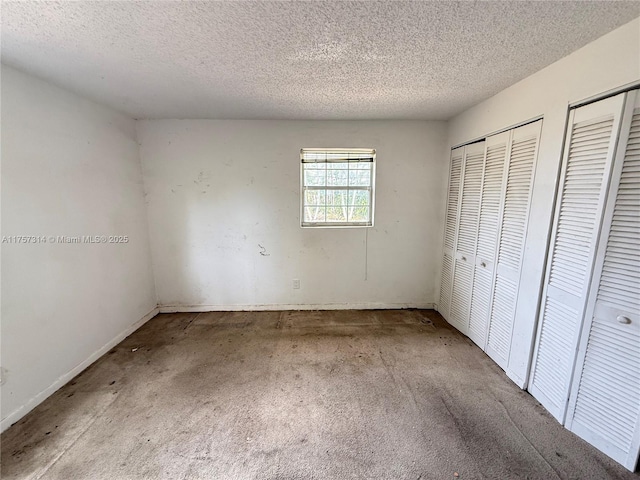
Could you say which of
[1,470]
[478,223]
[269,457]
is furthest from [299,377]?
[478,223]

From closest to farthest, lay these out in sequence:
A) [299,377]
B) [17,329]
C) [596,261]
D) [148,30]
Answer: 1. [148,30]
2. [596,261]
3. [17,329]
4. [299,377]

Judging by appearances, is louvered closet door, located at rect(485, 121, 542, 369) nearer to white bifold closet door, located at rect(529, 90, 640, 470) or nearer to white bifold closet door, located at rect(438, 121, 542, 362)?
white bifold closet door, located at rect(438, 121, 542, 362)

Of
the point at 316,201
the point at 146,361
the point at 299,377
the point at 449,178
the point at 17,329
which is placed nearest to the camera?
the point at 17,329

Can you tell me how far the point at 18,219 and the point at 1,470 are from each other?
1.40m

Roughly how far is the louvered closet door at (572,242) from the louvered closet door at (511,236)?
0.81 ft

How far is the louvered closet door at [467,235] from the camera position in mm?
2412

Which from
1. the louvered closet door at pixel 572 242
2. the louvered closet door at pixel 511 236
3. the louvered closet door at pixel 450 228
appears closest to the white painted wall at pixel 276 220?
the louvered closet door at pixel 450 228

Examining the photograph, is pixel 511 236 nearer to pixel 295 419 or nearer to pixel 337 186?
pixel 337 186

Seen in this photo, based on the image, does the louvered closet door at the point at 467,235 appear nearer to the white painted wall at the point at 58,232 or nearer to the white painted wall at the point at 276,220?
the white painted wall at the point at 276,220

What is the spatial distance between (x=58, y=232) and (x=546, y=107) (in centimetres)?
355

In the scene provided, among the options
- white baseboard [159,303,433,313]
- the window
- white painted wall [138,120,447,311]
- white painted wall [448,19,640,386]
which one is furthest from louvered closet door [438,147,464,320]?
the window

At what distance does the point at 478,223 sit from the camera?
2.38 meters

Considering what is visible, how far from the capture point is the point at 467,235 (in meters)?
2.56

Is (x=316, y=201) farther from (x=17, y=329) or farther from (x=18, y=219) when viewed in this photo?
(x=17, y=329)
